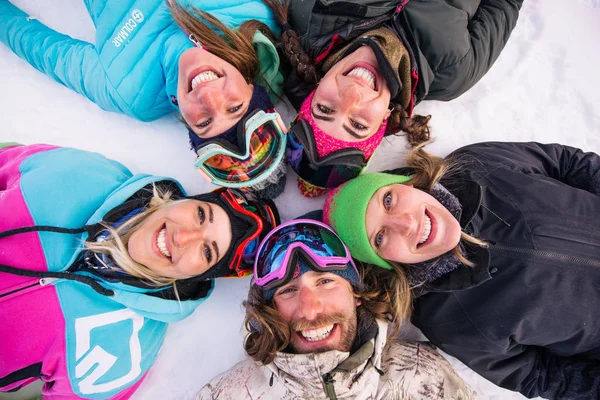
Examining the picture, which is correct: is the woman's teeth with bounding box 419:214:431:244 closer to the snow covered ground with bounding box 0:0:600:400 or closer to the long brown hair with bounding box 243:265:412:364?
the long brown hair with bounding box 243:265:412:364

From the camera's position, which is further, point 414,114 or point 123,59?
point 414,114

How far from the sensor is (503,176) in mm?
1860

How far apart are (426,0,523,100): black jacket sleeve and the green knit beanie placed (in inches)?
25.8

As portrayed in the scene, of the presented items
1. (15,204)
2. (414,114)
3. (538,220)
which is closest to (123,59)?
(15,204)

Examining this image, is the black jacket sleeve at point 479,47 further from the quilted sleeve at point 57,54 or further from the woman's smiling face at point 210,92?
the quilted sleeve at point 57,54

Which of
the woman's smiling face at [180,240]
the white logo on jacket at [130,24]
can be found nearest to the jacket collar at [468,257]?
the woman's smiling face at [180,240]

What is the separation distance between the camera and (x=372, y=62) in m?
1.71

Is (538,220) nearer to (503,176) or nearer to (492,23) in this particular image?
(503,176)

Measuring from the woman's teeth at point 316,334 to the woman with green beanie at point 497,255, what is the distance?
16.3 inches

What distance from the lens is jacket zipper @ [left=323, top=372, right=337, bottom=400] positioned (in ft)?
5.13

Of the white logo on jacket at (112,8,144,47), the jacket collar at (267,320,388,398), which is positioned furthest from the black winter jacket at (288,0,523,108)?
the jacket collar at (267,320,388,398)

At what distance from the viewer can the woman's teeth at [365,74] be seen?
1.68 m

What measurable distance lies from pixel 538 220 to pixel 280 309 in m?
1.34

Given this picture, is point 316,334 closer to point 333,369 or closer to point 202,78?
point 333,369
